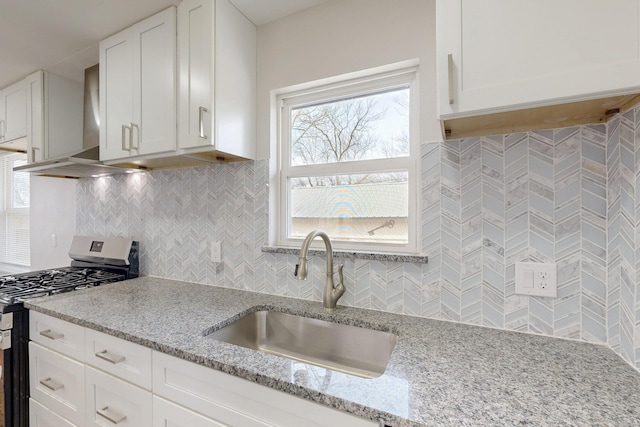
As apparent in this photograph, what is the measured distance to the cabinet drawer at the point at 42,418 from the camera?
1.28m

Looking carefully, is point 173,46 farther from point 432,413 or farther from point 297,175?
point 432,413

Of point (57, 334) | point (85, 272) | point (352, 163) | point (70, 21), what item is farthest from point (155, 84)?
point (85, 272)

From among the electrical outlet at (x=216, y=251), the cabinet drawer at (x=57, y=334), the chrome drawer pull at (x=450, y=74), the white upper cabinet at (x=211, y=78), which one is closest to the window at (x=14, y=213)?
the cabinet drawer at (x=57, y=334)

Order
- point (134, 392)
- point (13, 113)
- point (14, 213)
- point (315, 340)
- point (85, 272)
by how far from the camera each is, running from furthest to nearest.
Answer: point (14, 213), point (13, 113), point (85, 272), point (315, 340), point (134, 392)

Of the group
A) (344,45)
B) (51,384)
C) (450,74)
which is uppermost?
(344,45)

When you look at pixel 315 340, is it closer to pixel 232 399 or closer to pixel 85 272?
pixel 232 399

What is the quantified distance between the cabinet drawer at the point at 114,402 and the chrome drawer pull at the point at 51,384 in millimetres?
232

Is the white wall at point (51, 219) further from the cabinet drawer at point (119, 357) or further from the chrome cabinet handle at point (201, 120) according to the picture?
the chrome cabinet handle at point (201, 120)

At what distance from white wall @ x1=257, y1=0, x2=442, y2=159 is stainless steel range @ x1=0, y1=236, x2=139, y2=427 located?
49.3 inches

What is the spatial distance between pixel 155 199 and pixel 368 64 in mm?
1568

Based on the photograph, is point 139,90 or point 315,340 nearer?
point 315,340

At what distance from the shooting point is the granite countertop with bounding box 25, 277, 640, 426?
2.05 ft

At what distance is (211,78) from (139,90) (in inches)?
20.4

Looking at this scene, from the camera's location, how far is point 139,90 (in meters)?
1.55
